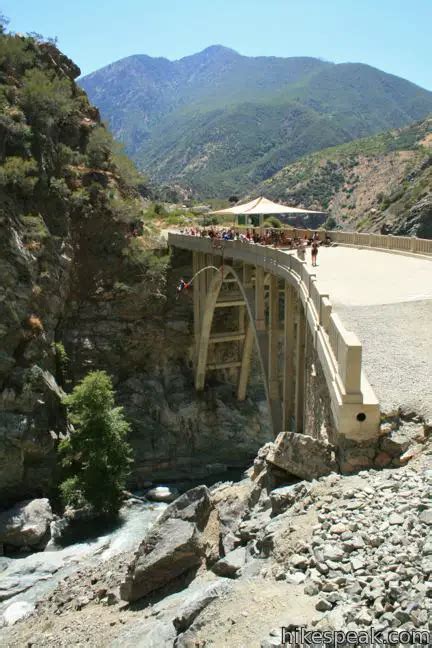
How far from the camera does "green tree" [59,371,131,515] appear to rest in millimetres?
21953

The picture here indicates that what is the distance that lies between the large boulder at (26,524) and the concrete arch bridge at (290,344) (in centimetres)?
953

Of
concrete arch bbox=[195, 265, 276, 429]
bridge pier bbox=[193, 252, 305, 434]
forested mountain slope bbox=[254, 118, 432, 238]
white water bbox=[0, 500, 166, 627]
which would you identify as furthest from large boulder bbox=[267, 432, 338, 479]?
forested mountain slope bbox=[254, 118, 432, 238]

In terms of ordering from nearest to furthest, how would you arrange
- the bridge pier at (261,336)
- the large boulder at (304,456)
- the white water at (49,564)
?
the large boulder at (304,456) → the bridge pier at (261,336) → the white water at (49,564)

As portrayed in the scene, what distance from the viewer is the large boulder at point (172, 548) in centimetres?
992

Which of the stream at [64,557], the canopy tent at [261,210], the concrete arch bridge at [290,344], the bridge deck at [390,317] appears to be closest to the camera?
the concrete arch bridge at [290,344]

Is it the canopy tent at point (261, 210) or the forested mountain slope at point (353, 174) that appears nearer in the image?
the canopy tent at point (261, 210)

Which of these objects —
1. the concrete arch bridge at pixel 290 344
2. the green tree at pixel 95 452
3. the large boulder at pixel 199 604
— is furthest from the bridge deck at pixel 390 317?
the green tree at pixel 95 452

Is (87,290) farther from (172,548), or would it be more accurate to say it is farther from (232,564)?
(232,564)

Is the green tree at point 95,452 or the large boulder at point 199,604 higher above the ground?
the large boulder at point 199,604

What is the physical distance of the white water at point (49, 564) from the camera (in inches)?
623

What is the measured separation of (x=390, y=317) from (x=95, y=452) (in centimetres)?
1417

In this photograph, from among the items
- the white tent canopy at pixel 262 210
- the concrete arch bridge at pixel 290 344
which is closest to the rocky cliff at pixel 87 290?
the concrete arch bridge at pixel 290 344

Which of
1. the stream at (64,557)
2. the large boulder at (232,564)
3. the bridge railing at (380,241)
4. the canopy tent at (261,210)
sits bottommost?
the stream at (64,557)

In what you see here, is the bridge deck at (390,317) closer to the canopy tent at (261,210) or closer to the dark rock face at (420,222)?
the canopy tent at (261,210)
